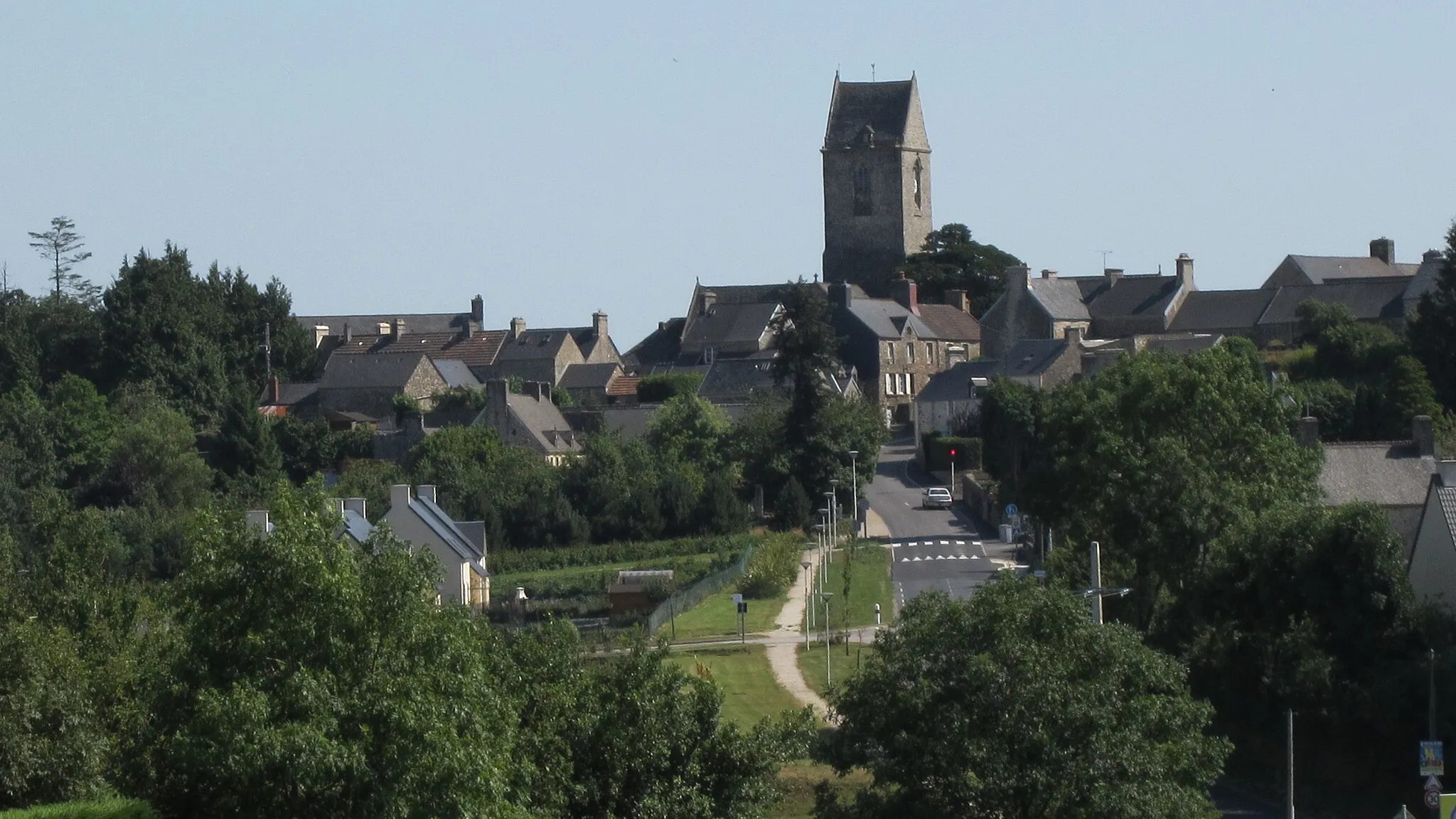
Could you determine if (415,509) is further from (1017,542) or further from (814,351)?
(814,351)

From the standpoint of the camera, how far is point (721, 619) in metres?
47.4

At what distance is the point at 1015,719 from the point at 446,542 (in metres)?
28.4

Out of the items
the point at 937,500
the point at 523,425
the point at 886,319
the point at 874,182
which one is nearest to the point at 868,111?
the point at 874,182

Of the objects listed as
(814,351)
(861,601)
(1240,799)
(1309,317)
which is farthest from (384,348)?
(1240,799)

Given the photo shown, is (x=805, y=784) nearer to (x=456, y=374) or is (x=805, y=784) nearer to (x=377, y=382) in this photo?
(x=377, y=382)

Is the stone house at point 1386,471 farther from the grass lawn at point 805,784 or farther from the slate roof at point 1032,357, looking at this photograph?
the slate roof at point 1032,357

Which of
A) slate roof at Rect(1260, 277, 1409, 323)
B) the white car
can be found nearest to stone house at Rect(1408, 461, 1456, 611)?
the white car

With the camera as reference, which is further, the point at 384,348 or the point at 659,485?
the point at 384,348

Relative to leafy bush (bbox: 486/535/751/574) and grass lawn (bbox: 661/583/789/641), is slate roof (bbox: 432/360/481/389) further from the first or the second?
grass lawn (bbox: 661/583/789/641)

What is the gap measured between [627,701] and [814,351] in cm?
5012

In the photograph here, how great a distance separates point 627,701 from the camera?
68.5ft

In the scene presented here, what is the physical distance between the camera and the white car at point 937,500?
67.0m

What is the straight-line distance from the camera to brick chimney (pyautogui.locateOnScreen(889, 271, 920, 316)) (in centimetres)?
10293

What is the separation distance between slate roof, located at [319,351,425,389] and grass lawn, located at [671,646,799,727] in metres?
51.6
